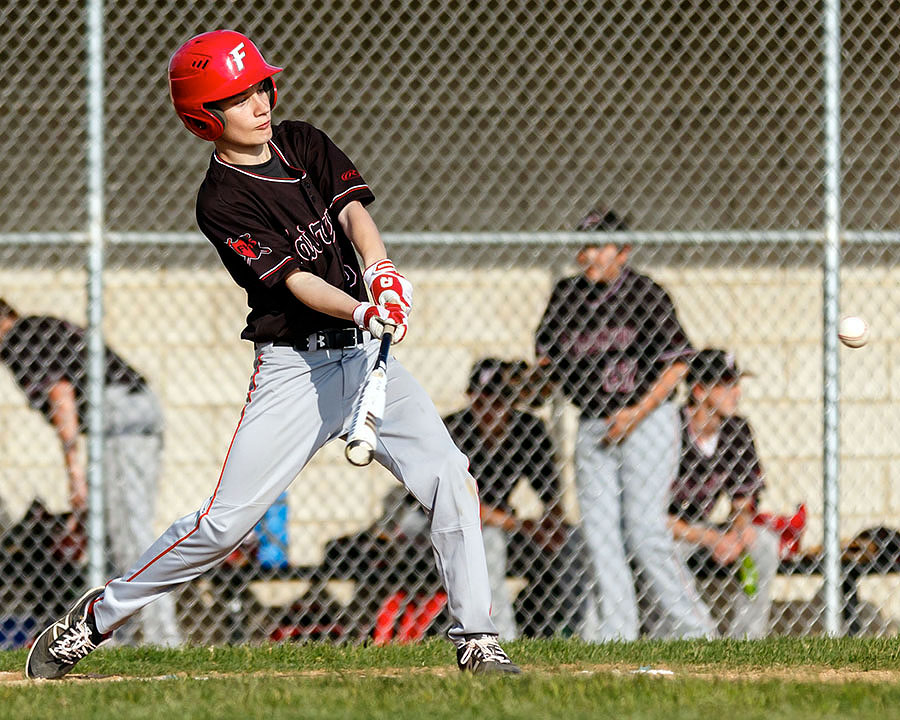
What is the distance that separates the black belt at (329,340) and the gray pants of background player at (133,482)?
8.02 ft

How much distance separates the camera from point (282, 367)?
4062 mm

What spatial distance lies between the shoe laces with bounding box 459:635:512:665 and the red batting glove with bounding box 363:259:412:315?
0.96m

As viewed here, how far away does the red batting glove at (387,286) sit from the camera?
377 centimetres

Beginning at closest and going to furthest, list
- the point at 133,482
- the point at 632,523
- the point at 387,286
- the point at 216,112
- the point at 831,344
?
the point at 387,286 → the point at 216,112 → the point at 831,344 → the point at 632,523 → the point at 133,482

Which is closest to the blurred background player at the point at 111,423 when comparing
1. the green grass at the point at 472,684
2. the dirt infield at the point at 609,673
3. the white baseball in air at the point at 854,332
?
the green grass at the point at 472,684

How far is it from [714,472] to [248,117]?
3401mm

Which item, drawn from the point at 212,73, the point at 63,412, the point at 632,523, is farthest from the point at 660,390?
the point at 212,73

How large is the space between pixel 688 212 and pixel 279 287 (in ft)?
15.4

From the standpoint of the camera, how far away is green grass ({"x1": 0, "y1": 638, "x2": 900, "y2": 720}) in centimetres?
338

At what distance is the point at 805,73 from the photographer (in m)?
8.20

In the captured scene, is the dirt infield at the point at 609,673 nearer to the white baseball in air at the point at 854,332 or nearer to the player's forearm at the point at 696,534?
the white baseball in air at the point at 854,332

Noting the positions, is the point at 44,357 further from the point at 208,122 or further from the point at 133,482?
the point at 208,122

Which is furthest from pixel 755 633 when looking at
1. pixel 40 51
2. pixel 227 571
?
pixel 40 51

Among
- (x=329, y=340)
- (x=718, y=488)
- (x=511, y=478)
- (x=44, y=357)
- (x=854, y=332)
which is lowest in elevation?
(x=44, y=357)
